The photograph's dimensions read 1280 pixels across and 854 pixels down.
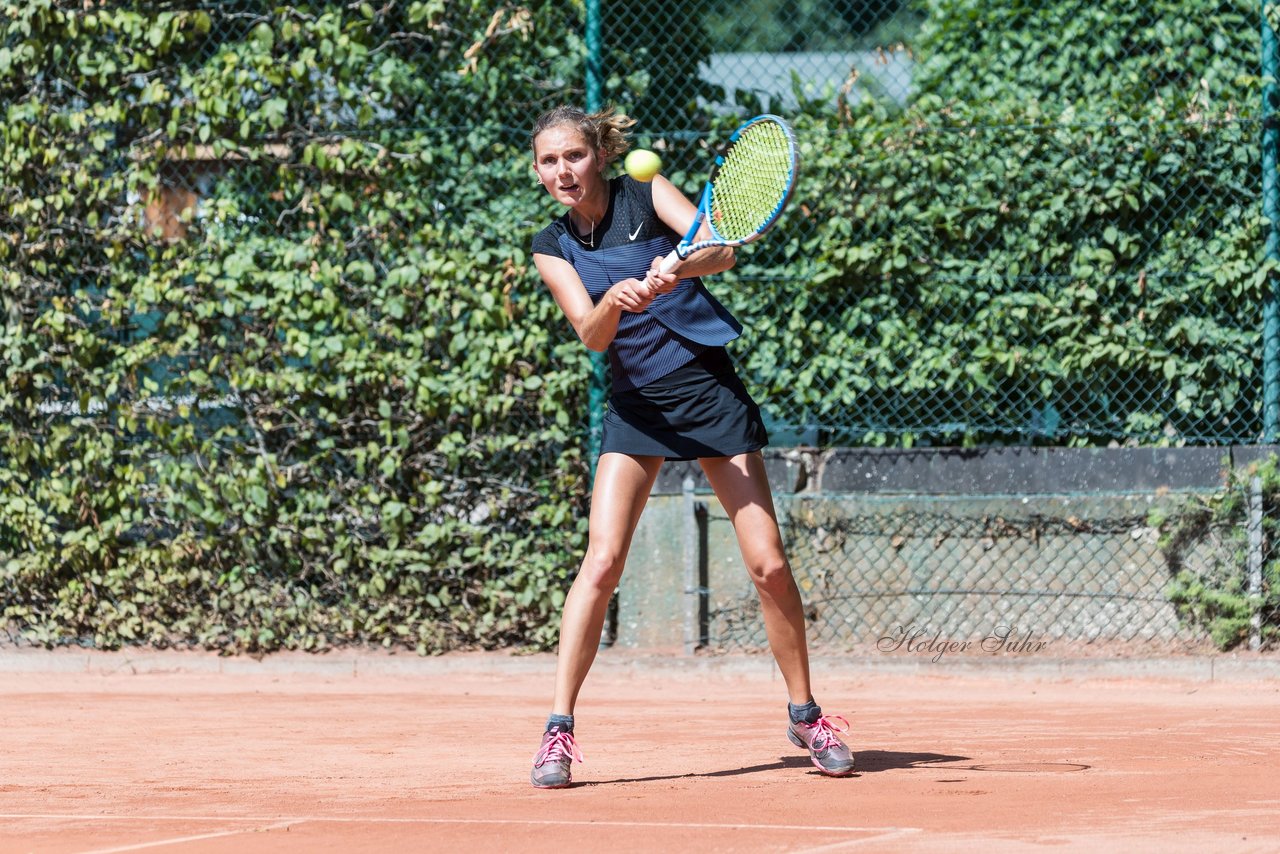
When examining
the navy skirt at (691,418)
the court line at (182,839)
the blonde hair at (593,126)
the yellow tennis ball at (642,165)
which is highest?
the blonde hair at (593,126)

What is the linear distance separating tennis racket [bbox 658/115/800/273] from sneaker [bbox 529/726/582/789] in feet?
4.25

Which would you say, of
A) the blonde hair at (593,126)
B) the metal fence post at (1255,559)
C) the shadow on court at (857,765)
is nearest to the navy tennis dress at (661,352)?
the blonde hair at (593,126)

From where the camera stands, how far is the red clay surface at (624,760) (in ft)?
11.8

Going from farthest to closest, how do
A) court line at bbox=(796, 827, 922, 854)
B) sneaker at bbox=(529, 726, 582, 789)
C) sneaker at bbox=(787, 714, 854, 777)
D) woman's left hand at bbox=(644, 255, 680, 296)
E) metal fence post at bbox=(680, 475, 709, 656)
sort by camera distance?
1. metal fence post at bbox=(680, 475, 709, 656)
2. sneaker at bbox=(787, 714, 854, 777)
3. sneaker at bbox=(529, 726, 582, 789)
4. woman's left hand at bbox=(644, 255, 680, 296)
5. court line at bbox=(796, 827, 922, 854)

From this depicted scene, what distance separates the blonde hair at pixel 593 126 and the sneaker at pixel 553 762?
1582 millimetres

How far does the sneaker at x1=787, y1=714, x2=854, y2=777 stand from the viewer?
171 inches

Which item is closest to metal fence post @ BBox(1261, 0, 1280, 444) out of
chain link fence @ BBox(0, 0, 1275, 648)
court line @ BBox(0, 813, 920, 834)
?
chain link fence @ BBox(0, 0, 1275, 648)

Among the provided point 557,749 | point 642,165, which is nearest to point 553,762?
point 557,749

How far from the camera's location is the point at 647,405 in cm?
439

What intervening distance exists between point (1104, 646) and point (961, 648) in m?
0.59

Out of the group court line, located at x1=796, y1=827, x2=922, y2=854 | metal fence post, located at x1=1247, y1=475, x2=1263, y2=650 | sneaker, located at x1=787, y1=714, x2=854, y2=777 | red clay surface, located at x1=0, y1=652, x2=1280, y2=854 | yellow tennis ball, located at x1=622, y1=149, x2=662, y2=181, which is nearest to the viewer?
court line, located at x1=796, y1=827, x2=922, y2=854

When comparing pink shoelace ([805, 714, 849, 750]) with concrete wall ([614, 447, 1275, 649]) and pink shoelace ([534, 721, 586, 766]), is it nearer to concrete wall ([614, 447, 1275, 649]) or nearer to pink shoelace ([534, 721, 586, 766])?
pink shoelace ([534, 721, 586, 766])

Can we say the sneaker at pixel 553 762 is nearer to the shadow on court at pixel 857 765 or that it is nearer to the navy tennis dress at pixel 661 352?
the shadow on court at pixel 857 765

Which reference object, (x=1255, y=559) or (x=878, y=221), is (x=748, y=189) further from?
(x=1255, y=559)
